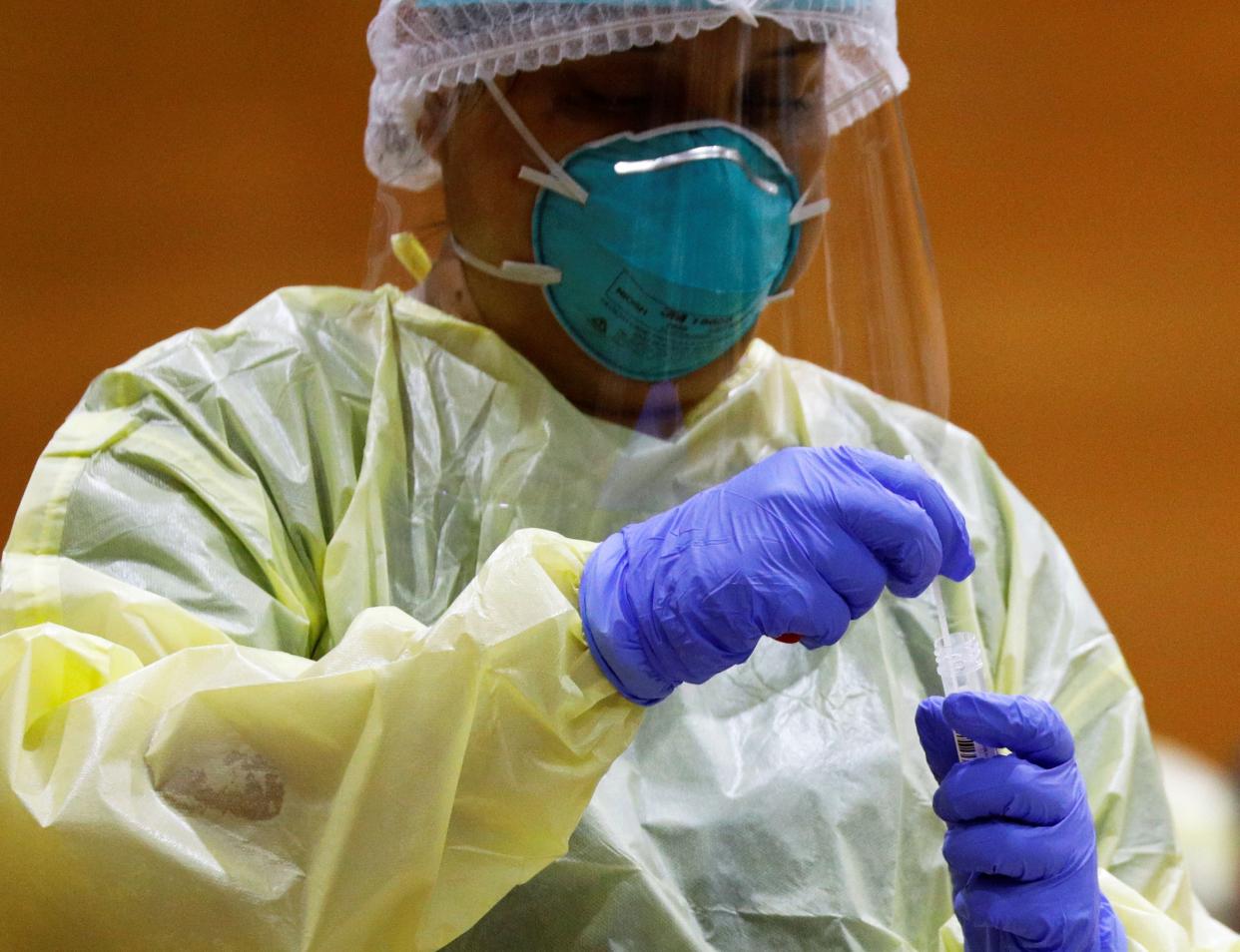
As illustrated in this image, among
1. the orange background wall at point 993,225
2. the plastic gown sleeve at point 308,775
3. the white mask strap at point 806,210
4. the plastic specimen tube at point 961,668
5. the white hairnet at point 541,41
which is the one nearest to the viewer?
the plastic gown sleeve at point 308,775

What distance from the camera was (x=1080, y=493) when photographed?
228 centimetres

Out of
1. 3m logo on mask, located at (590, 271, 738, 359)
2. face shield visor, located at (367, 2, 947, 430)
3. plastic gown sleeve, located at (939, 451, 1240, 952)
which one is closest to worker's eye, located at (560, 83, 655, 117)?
face shield visor, located at (367, 2, 947, 430)

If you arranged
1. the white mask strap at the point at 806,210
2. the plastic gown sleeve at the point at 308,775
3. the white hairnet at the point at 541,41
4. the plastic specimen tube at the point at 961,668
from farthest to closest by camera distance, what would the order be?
the white mask strap at the point at 806,210
the white hairnet at the point at 541,41
the plastic specimen tube at the point at 961,668
the plastic gown sleeve at the point at 308,775

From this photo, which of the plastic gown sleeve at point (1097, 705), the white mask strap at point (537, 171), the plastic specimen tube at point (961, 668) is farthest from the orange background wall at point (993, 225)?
the plastic specimen tube at point (961, 668)

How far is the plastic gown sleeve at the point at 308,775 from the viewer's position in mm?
817

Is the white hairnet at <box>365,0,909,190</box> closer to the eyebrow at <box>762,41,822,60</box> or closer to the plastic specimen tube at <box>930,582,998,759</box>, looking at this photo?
the eyebrow at <box>762,41,822,60</box>

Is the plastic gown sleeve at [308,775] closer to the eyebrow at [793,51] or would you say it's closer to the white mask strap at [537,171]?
the white mask strap at [537,171]

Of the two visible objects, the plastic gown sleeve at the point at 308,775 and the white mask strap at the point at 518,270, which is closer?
Result: the plastic gown sleeve at the point at 308,775

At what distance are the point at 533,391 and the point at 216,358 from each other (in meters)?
0.26

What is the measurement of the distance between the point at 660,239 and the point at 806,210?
0.50 feet

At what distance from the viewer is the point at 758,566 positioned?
85cm

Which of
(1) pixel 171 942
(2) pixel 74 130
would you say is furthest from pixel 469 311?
(2) pixel 74 130

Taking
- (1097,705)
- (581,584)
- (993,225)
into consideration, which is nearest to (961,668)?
(581,584)

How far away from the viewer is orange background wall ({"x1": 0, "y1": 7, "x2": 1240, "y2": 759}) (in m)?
1.70
